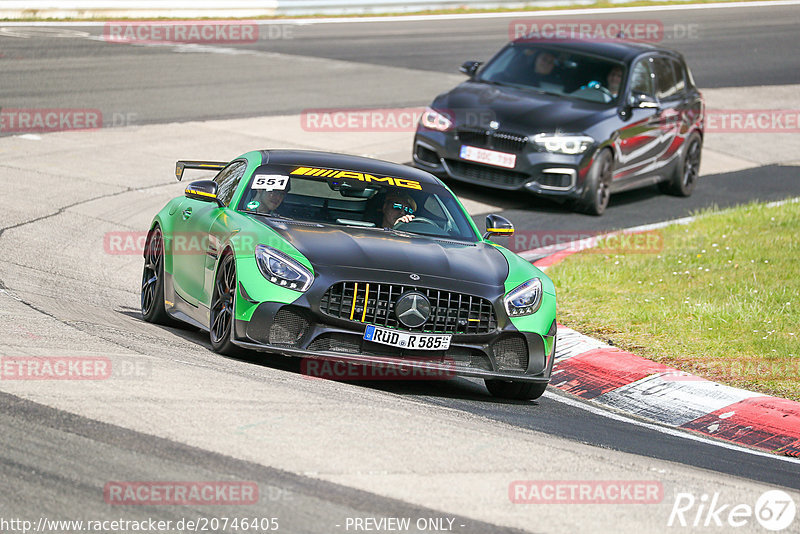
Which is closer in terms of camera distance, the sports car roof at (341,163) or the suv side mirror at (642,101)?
the sports car roof at (341,163)

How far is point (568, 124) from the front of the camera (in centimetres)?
1515

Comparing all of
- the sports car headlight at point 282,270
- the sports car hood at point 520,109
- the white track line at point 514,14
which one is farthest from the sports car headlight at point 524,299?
the white track line at point 514,14

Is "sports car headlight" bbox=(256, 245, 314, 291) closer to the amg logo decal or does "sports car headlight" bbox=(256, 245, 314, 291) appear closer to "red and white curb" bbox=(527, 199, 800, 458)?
the amg logo decal

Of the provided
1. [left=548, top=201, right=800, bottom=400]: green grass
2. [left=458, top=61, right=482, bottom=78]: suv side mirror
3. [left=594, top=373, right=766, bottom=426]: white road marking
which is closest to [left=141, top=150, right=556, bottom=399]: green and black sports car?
[left=594, top=373, right=766, bottom=426]: white road marking

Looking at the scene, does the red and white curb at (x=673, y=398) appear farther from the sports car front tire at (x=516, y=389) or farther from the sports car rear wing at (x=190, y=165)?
the sports car rear wing at (x=190, y=165)

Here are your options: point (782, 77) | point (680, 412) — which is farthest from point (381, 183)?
point (782, 77)

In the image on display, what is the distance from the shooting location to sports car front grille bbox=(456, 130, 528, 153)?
49.0ft

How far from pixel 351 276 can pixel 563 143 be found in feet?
25.9

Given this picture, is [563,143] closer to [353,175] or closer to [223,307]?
[353,175]

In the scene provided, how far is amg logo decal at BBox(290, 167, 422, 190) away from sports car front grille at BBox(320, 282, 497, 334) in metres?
1.56

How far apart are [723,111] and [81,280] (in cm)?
1656

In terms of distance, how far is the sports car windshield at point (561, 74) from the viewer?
1608 centimetres

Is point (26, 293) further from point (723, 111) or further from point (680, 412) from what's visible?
point (723, 111)

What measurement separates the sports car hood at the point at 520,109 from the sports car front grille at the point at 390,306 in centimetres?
746
